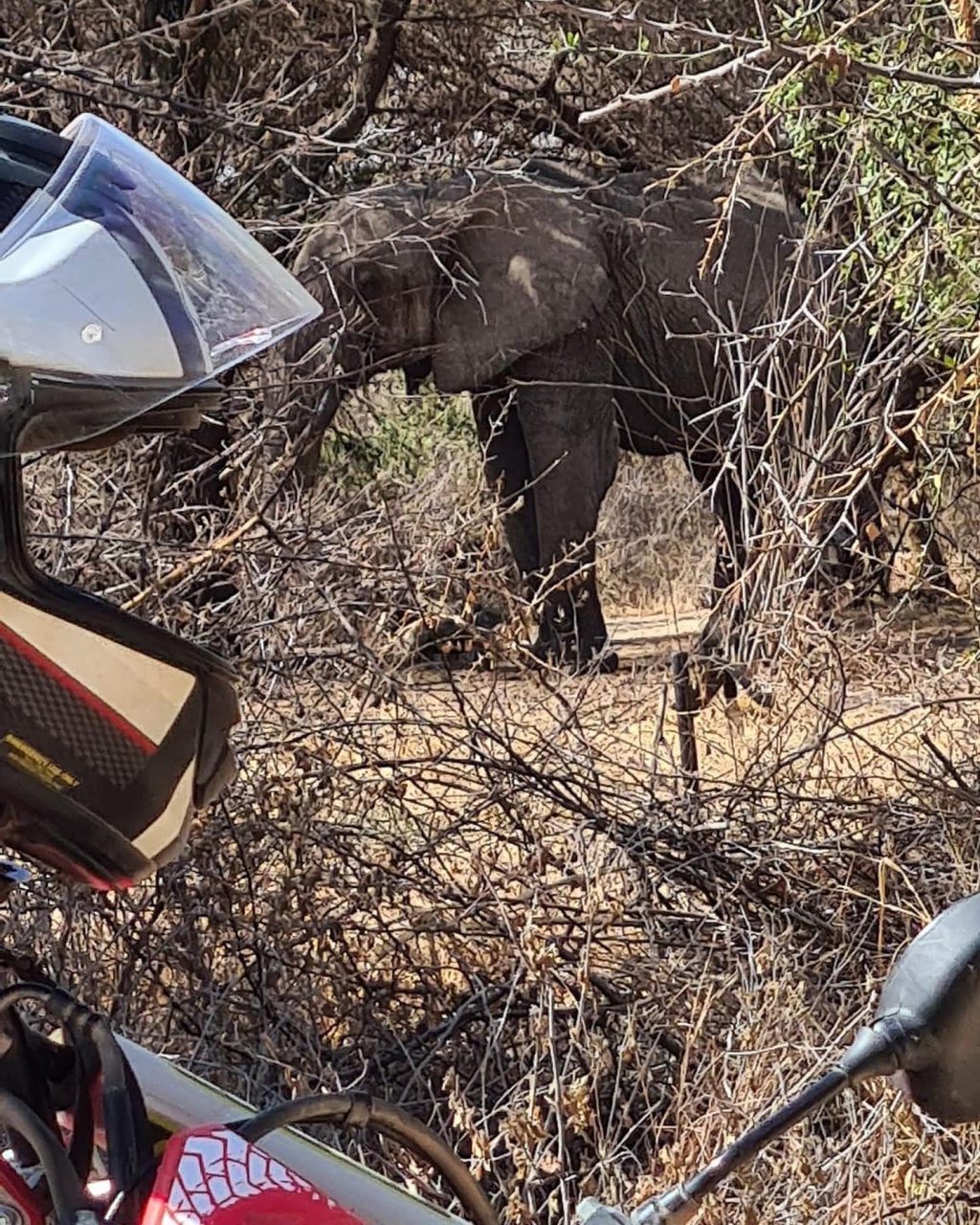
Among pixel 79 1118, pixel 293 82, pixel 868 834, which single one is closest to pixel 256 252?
pixel 79 1118

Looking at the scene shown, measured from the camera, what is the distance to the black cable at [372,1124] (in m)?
1.51

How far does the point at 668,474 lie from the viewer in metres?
12.1

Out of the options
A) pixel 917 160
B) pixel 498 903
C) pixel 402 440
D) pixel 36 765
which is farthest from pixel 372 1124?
pixel 402 440

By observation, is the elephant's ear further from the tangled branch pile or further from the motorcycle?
the motorcycle

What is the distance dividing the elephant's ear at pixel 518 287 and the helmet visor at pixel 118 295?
6722 mm

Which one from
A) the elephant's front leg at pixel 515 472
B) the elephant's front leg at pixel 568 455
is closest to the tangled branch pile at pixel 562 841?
the elephant's front leg at pixel 568 455

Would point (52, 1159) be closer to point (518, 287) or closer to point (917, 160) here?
point (917, 160)

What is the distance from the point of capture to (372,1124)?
65.0 inches

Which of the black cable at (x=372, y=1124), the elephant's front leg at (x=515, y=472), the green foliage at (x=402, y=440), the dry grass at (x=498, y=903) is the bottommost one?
the elephant's front leg at (x=515, y=472)

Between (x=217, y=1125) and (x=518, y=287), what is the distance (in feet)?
24.2

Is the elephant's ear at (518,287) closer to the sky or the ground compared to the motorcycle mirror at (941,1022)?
closer to the ground

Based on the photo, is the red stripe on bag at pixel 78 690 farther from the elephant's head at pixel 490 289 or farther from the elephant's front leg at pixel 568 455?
the elephant's front leg at pixel 568 455

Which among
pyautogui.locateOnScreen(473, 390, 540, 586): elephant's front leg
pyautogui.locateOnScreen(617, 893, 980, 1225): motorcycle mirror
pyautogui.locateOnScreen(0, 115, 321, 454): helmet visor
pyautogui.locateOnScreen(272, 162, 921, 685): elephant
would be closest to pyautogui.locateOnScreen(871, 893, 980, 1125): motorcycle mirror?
pyautogui.locateOnScreen(617, 893, 980, 1225): motorcycle mirror

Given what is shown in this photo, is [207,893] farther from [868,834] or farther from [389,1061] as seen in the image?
[868,834]
